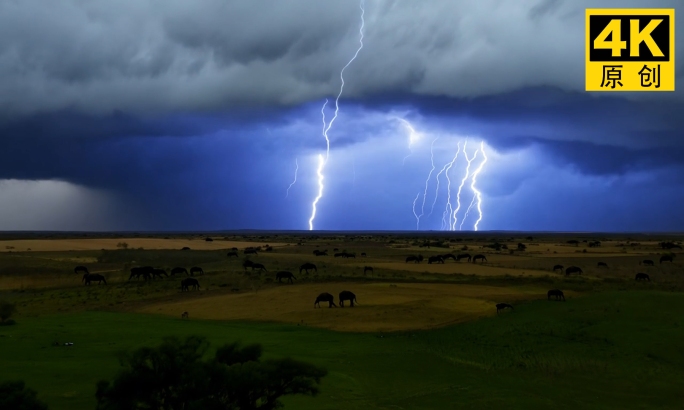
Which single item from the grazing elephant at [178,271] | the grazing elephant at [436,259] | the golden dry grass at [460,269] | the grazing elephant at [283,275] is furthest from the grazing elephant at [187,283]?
the grazing elephant at [436,259]

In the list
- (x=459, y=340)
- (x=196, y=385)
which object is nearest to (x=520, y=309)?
(x=459, y=340)

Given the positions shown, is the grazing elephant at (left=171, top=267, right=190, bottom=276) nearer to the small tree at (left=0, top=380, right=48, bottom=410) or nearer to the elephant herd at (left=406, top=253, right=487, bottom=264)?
the elephant herd at (left=406, top=253, right=487, bottom=264)

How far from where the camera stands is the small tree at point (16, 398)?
29.2ft

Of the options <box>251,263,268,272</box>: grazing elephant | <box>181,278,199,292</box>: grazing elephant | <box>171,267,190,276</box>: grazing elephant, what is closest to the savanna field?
<box>181,278,199,292</box>: grazing elephant

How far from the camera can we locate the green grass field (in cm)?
1384

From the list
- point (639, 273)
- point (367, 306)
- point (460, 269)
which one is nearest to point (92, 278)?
point (367, 306)

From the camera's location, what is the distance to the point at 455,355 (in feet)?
62.1

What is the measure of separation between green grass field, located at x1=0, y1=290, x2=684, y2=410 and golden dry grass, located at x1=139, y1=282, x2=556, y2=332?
8.15 feet

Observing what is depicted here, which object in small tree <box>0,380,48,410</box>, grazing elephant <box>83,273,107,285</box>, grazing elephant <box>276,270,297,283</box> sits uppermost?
small tree <box>0,380,48,410</box>

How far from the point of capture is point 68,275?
52.7 m

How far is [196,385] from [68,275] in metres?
49.5

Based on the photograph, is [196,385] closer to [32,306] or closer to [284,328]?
[284,328]

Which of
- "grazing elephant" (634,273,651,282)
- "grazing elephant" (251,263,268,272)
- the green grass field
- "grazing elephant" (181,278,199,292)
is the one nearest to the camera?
the green grass field

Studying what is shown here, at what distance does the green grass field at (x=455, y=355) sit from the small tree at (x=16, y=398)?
11.1 ft
